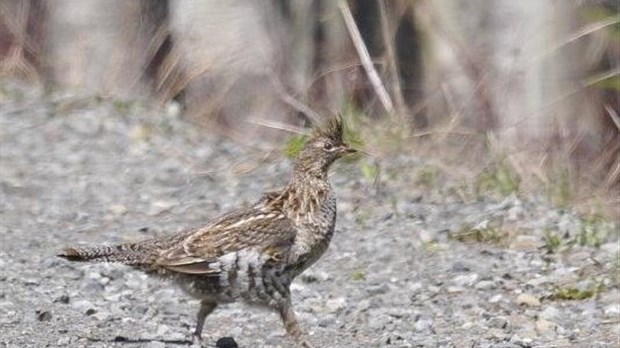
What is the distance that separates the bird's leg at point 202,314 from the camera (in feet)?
30.8

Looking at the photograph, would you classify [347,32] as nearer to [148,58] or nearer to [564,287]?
[148,58]

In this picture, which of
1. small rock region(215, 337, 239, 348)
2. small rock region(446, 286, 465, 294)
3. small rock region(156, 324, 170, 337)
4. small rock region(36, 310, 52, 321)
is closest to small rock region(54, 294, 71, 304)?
small rock region(36, 310, 52, 321)

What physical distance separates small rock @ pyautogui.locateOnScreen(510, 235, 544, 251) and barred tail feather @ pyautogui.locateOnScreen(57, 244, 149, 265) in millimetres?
3055

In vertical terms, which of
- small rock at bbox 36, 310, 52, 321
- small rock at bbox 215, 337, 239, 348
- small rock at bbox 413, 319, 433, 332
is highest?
small rock at bbox 36, 310, 52, 321

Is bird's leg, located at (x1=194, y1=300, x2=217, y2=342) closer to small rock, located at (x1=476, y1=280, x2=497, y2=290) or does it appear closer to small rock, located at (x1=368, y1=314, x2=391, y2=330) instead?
small rock, located at (x1=368, y1=314, x2=391, y2=330)

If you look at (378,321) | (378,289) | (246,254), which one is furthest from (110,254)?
(378,289)

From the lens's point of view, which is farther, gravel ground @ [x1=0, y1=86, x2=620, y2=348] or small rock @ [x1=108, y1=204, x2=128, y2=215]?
small rock @ [x1=108, y1=204, x2=128, y2=215]

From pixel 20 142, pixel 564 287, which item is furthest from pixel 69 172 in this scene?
pixel 564 287

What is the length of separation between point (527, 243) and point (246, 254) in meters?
3.02

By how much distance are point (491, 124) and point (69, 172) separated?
3.00 m

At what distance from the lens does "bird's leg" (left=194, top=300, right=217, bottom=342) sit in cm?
940

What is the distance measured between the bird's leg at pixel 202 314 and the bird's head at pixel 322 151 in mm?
908

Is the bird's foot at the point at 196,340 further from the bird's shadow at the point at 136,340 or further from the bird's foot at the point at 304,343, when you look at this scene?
the bird's foot at the point at 304,343

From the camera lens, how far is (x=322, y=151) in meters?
9.92
